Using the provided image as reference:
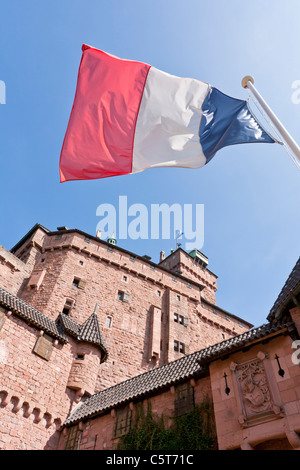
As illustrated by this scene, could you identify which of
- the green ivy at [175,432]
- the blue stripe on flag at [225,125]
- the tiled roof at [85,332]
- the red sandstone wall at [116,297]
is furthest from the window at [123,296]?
the blue stripe on flag at [225,125]

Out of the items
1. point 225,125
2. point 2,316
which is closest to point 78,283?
point 2,316

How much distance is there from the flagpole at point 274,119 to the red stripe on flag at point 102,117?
307 cm

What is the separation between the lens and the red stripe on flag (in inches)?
361

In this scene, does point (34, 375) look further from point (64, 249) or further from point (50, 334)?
point (64, 249)

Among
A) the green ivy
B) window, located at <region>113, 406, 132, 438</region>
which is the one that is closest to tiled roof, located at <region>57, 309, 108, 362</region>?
window, located at <region>113, 406, 132, 438</region>

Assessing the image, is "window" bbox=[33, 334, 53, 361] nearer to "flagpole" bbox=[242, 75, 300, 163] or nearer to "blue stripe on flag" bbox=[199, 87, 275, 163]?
"blue stripe on flag" bbox=[199, 87, 275, 163]

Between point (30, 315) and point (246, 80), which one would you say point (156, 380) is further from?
point (246, 80)

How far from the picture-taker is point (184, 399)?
13156 mm

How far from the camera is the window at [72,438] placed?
15260 millimetres

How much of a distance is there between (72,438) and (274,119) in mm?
15590

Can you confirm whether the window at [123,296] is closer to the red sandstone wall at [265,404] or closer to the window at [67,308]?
the window at [67,308]

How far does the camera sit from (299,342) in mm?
10906
